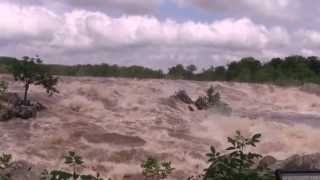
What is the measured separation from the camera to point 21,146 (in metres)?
20.2

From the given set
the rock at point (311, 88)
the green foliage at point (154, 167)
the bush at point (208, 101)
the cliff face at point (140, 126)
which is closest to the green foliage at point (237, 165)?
the green foliage at point (154, 167)

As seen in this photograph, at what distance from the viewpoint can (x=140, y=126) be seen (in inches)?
966

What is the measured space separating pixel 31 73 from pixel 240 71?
2692cm

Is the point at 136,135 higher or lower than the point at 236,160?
lower

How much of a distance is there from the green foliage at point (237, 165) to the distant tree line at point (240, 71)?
25265 millimetres

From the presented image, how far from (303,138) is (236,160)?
2120 centimetres

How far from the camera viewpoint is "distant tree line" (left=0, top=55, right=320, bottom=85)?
122ft

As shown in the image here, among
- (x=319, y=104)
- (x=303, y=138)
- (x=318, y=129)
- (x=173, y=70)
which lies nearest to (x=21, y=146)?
(x=303, y=138)

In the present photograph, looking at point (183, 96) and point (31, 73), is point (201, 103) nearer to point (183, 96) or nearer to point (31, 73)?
point (183, 96)

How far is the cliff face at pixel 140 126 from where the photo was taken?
20.3 meters

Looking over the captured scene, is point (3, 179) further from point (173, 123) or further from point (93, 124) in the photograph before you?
point (173, 123)

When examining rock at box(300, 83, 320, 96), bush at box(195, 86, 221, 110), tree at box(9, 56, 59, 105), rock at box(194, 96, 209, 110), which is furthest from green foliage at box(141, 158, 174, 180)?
rock at box(300, 83, 320, 96)

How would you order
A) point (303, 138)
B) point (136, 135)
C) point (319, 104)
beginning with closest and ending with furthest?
point (136, 135), point (303, 138), point (319, 104)

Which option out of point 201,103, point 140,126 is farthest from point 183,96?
point 140,126
